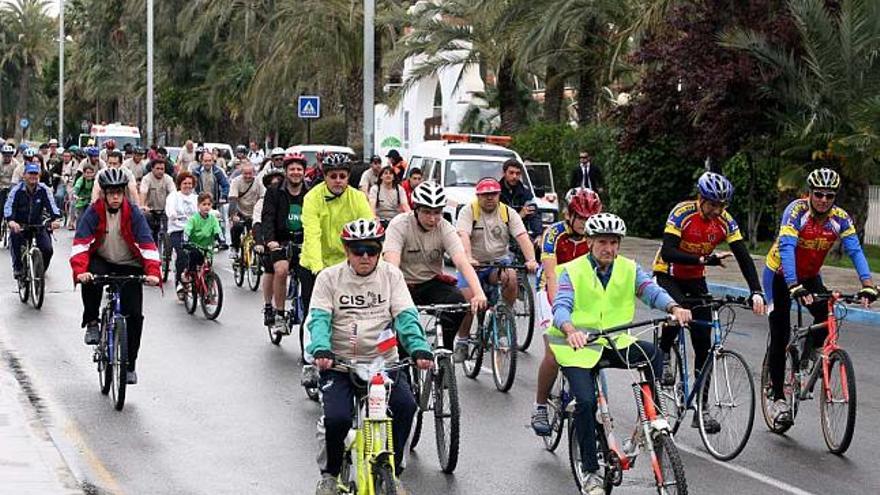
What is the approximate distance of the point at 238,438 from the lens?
35.7 ft

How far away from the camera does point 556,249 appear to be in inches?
473

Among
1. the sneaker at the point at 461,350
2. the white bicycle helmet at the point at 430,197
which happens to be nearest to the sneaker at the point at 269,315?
the sneaker at the point at 461,350

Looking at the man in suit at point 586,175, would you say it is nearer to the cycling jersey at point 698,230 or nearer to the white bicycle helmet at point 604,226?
the cycling jersey at point 698,230

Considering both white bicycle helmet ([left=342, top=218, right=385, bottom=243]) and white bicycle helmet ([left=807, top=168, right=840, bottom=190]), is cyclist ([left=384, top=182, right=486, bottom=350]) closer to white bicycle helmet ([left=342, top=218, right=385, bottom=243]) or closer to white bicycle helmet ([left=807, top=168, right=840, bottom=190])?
white bicycle helmet ([left=807, top=168, right=840, bottom=190])

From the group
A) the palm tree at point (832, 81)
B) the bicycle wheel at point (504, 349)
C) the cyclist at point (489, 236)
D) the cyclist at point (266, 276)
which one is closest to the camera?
the bicycle wheel at point (504, 349)

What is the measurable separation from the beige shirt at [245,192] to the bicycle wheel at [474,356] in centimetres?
785

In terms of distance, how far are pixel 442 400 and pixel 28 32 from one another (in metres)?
96.0

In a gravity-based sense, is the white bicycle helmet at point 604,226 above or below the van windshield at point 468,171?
below

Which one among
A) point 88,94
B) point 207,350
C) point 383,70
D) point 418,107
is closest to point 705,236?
point 207,350

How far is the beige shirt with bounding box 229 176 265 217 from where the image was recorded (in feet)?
68.6

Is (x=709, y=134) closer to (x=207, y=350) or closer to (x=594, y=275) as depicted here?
(x=207, y=350)

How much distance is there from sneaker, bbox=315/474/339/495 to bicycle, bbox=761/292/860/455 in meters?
3.90

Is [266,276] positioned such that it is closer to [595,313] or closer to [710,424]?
[710,424]

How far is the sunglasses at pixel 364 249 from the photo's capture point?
7.94m
